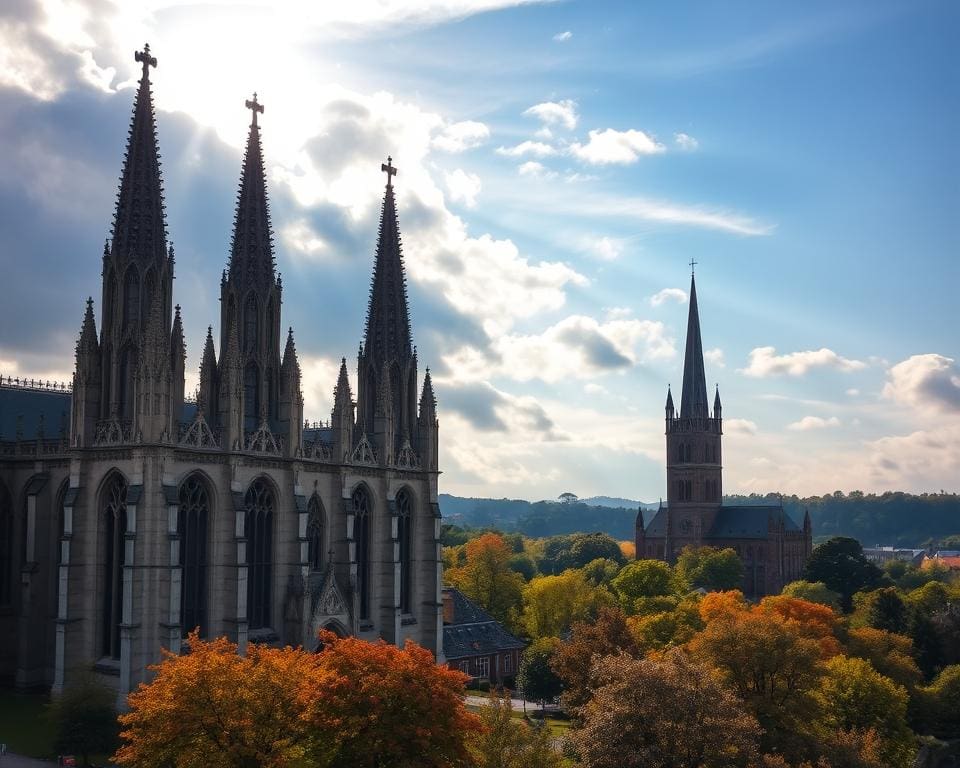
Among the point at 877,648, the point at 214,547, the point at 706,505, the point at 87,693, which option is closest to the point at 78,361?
the point at 214,547

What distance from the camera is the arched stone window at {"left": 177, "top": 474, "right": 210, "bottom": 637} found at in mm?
56969

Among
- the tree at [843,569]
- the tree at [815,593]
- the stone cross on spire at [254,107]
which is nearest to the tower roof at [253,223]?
the stone cross on spire at [254,107]

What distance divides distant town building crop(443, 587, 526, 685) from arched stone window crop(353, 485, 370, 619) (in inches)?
497

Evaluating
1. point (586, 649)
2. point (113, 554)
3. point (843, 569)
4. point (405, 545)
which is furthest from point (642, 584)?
point (113, 554)

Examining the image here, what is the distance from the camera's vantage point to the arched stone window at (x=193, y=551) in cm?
5697

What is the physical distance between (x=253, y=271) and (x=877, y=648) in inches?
2016

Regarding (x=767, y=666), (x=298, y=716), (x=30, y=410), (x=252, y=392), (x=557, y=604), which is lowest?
(x=557, y=604)

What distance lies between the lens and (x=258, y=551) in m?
62.1

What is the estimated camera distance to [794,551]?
553 feet

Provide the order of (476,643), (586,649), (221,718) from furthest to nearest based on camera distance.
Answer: (476,643), (586,649), (221,718)

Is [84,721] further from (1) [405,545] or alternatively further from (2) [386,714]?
(1) [405,545]

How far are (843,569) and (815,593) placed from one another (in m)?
13.5

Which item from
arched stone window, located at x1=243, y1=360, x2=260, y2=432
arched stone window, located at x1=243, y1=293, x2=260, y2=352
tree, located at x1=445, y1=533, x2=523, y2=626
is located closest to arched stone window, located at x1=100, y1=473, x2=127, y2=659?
arched stone window, located at x1=243, y1=360, x2=260, y2=432

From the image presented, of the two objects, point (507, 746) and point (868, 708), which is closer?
point (507, 746)
